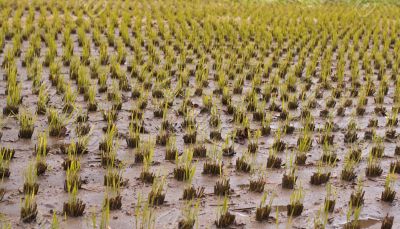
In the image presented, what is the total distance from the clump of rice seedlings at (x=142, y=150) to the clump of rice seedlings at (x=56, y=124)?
23.2 inches

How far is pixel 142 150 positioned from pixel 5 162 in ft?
2.82

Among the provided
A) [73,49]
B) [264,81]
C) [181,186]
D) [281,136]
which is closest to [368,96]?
[264,81]

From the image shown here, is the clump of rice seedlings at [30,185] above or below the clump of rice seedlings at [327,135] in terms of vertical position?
below

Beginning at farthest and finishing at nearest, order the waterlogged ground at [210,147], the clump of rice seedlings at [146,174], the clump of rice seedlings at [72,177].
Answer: the clump of rice seedlings at [146,174] → the clump of rice seedlings at [72,177] → the waterlogged ground at [210,147]

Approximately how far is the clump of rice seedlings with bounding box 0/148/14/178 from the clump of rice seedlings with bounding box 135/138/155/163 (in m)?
0.77

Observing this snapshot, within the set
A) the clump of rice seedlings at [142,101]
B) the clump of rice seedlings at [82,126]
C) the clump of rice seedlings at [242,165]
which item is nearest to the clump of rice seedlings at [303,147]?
the clump of rice seedlings at [242,165]

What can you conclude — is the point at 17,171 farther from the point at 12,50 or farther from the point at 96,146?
the point at 12,50

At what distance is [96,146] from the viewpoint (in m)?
3.79

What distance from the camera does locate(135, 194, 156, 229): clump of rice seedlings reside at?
2635 mm

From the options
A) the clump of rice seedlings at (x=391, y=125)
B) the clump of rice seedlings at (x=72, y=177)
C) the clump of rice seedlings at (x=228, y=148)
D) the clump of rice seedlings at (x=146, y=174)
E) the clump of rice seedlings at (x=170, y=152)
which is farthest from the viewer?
the clump of rice seedlings at (x=391, y=125)

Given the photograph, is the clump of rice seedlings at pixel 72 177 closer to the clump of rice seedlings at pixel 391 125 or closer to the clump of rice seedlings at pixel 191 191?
the clump of rice seedlings at pixel 191 191

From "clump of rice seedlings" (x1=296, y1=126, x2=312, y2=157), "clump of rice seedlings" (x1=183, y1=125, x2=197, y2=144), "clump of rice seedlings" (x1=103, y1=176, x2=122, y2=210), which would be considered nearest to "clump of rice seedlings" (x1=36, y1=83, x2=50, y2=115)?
"clump of rice seedlings" (x1=183, y1=125, x2=197, y2=144)

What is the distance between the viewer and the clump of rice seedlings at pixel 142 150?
3.54 m

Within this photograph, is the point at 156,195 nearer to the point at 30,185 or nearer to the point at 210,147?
the point at 30,185
